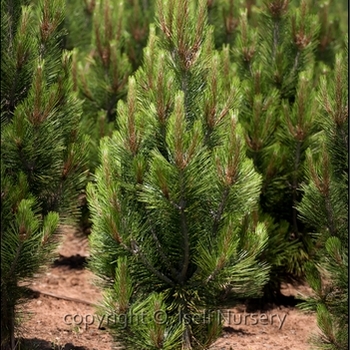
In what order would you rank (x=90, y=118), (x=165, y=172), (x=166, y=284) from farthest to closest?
(x=90, y=118)
(x=166, y=284)
(x=165, y=172)

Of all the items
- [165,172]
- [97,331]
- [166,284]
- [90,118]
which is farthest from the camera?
[90,118]

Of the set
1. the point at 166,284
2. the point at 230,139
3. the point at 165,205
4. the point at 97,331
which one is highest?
the point at 230,139

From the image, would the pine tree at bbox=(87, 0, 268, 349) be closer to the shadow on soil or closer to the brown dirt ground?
the brown dirt ground

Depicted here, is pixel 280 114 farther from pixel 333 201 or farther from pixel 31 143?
pixel 31 143

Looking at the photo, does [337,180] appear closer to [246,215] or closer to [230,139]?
[246,215]

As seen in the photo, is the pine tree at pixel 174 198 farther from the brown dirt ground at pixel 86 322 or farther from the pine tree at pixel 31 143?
the brown dirt ground at pixel 86 322

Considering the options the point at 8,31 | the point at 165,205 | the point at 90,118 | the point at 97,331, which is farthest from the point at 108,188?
the point at 90,118

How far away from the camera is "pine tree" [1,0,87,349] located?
14.5 feet

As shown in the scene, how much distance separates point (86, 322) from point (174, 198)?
210cm

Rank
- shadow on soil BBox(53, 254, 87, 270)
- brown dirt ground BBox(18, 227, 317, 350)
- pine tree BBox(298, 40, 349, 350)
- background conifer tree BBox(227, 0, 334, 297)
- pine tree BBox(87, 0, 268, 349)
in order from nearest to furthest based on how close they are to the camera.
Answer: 1. pine tree BBox(87, 0, 268, 349)
2. pine tree BBox(298, 40, 349, 350)
3. brown dirt ground BBox(18, 227, 317, 350)
4. background conifer tree BBox(227, 0, 334, 297)
5. shadow on soil BBox(53, 254, 87, 270)

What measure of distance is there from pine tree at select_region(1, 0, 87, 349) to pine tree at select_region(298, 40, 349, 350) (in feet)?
4.86

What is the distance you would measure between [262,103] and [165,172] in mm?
2147

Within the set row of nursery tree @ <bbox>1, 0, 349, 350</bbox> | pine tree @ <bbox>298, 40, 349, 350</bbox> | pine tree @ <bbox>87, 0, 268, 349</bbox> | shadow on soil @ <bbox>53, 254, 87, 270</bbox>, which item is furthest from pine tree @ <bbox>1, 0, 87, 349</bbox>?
shadow on soil @ <bbox>53, 254, 87, 270</bbox>

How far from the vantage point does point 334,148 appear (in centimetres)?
497
